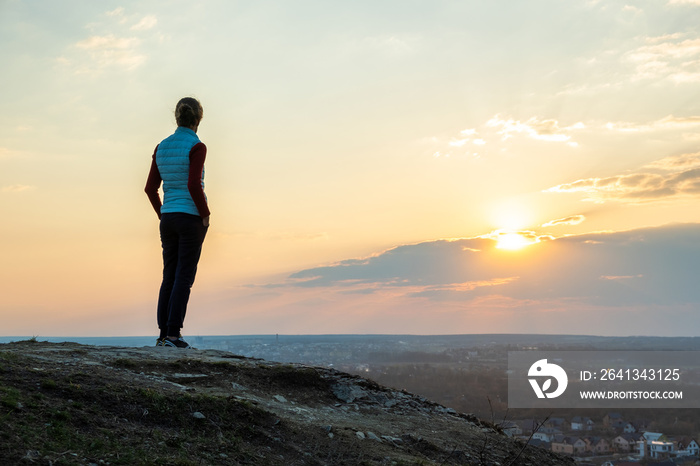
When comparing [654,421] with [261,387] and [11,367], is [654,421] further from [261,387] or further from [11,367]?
[11,367]

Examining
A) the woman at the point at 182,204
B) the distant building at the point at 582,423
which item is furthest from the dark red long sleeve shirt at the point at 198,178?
the distant building at the point at 582,423

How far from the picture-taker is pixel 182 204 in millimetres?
7992

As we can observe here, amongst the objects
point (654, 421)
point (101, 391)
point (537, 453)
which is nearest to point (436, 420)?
point (537, 453)

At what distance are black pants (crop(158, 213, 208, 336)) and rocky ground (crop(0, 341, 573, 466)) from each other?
0.56 metres

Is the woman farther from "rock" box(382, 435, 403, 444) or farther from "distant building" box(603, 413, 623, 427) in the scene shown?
"distant building" box(603, 413, 623, 427)

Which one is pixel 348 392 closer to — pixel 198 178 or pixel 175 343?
pixel 175 343

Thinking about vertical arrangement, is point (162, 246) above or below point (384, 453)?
above

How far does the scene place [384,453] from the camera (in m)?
5.36

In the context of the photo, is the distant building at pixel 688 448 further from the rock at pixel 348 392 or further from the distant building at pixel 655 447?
the rock at pixel 348 392

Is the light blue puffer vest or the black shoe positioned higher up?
the light blue puffer vest

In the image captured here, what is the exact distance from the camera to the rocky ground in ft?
14.1

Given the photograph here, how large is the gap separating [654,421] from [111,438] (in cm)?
3806

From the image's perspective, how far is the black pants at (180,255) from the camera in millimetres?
7980

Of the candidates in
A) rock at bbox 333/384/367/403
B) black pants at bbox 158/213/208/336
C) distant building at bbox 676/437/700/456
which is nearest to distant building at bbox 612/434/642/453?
distant building at bbox 676/437/700/456
